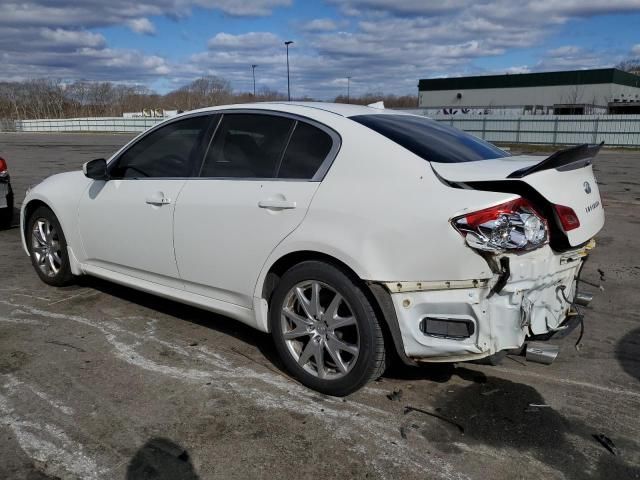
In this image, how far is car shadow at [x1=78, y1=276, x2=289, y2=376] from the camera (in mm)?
4109

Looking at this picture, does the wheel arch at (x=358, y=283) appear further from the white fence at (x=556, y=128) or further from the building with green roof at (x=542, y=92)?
the building with green roof at (x=542, y=92)

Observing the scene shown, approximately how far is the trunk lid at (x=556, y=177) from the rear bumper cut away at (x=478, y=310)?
0.27m

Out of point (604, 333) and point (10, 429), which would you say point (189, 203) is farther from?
point (604, 333)

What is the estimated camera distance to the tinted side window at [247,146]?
3619 millimetres

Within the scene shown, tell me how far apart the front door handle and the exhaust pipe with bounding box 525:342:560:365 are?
2570 millimetres

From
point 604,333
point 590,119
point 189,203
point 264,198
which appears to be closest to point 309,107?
point 264,198

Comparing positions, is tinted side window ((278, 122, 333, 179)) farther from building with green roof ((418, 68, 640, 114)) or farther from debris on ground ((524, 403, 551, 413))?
building with green roof ((418, 68, 640, 114))

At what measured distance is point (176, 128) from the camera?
427cm

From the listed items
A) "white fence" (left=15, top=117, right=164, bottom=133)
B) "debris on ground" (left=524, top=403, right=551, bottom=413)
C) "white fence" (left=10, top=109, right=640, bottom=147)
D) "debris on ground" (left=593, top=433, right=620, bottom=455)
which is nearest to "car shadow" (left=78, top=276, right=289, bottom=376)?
"debris on ground" (left=524, top=403, right=551, bottom=413)

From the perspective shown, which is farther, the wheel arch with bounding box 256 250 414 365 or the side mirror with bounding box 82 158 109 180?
the side mirror with bounding box 82 158 109 180

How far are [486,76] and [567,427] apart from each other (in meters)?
70.2

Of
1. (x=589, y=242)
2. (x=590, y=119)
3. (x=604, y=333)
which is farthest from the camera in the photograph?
(x=590, y=119)

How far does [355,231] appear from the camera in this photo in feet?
10.0

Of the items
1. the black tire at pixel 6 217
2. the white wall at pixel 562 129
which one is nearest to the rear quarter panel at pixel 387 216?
the black tire at pixel 6 217
